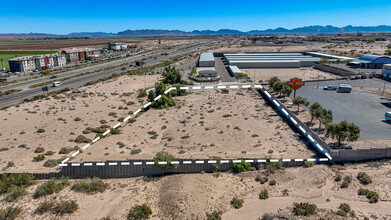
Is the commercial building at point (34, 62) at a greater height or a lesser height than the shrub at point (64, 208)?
greater

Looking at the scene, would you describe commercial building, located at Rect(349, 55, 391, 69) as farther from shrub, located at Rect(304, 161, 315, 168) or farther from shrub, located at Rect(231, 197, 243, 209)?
shrub, located at Rect(231, 197, 243, 209)

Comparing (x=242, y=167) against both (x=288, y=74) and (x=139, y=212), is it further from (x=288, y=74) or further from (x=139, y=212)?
(x=288, y=74)

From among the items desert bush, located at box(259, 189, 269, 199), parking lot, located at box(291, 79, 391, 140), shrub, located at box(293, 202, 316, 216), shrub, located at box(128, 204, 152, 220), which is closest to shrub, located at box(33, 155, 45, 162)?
shrub, located at box(128, 204, 152, 220)

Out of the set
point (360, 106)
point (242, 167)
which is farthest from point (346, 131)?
point (360, 106)

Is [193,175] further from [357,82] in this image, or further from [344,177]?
[357,82]

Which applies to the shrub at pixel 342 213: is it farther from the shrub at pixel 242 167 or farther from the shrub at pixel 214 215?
the shrub at pixel 214 215

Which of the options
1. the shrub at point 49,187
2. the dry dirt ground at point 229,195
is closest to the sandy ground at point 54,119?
the shrub at point 49,187

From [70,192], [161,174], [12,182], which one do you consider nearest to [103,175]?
[70,192]
